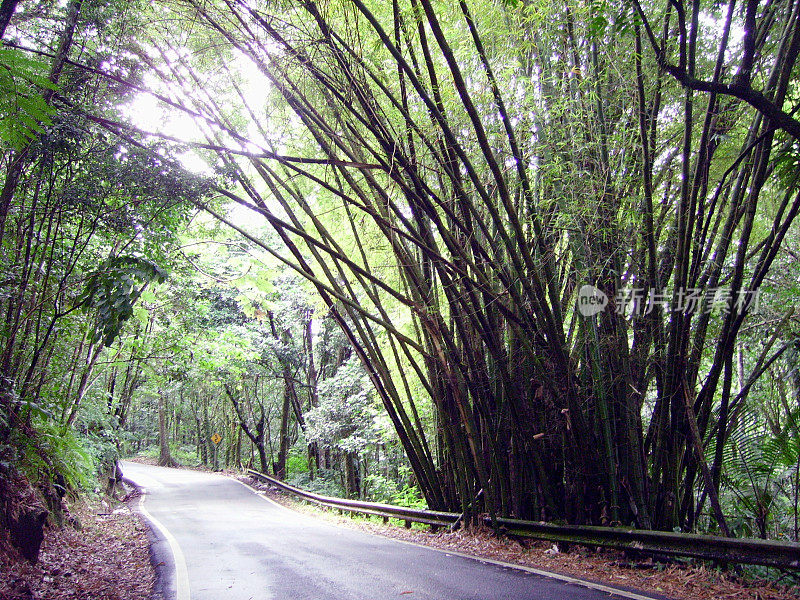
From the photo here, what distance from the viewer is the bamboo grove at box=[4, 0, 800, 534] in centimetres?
400

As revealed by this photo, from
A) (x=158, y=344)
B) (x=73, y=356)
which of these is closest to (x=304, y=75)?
(x=73, y=356)

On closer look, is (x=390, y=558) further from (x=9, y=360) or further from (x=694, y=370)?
(x=9, y=360)

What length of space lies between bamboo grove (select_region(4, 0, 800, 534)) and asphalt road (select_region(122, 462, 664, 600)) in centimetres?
114

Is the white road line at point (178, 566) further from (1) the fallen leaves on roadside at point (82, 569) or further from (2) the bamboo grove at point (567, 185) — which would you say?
(2) the bamboo grove at point (567, 185)


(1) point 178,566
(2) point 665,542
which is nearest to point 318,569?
(1) point 178,566

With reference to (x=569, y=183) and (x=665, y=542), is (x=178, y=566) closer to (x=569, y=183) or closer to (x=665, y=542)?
(x=665, y=542)

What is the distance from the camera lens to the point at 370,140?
17.7ft

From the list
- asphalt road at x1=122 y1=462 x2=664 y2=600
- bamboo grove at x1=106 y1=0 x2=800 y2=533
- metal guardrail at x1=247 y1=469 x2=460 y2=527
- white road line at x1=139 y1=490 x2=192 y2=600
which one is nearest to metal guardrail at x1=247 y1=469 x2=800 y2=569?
metal guardrail at x1=247 y1=469 x2=460 y2=527

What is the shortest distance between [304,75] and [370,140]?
40.2 inches

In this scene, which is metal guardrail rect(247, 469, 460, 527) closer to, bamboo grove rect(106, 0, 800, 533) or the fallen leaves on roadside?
bamboo grove rect(106, 0, 800, 533)

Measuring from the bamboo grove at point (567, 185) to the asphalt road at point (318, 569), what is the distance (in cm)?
114

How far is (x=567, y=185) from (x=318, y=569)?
4.10 metres

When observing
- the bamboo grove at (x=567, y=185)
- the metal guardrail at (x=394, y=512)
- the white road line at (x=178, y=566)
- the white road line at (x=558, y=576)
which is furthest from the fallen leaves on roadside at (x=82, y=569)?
the bamboo grove at (x=567, y=185)

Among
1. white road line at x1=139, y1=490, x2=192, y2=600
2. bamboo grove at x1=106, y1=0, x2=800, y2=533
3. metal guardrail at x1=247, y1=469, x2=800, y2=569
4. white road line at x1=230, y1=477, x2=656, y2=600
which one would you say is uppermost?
bamboo grove at x1=106, y1=0, x2=800, y2=533
